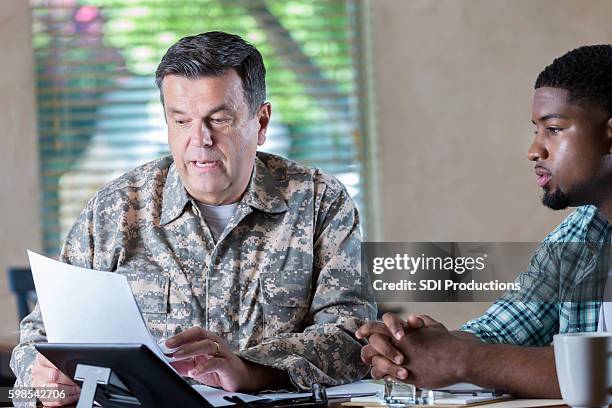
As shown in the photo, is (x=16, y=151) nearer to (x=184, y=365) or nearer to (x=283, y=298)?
(x=283, y=298)

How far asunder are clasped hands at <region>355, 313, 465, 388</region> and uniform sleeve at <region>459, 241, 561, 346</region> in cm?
32

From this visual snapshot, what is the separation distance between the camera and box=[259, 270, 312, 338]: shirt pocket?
2.00 m

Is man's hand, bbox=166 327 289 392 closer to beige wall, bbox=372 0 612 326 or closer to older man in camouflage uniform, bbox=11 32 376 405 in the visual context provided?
older man in camouflage uniform, bbox=11 32 376 405

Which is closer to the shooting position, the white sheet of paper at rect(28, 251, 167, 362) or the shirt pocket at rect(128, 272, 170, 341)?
the white sheet of paper at rect(28, 251, 167, 362)

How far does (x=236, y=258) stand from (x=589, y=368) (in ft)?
3.09

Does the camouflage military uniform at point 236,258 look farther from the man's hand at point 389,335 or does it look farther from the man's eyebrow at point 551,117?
the man's eyebrow at point 551,117

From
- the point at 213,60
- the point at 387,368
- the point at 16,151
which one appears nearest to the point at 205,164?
the point at 213,60

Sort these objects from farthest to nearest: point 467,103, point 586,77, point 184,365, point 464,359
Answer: point 467,103 < point 586,77 < point 184,365 < point 464,359

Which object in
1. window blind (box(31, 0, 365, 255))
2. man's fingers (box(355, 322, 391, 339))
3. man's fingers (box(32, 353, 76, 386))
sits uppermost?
window blind (box(31, 0, 365, 255))

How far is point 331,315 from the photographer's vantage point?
76.3 inches

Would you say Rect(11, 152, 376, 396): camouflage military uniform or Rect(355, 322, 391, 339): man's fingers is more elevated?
Rect(11, 152, 376, 396): camouflage military uniform

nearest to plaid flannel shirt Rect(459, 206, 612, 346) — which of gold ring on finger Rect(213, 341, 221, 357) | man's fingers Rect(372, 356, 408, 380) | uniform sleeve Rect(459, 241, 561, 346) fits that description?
uniform sleeve Rect(459, 241, 561, 346)

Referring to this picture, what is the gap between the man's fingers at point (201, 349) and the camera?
1.52 m

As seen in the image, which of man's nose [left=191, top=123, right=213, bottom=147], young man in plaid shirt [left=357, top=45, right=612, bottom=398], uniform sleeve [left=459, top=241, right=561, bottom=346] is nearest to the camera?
young man in plaid shirt [left=357, top=45, right=612, bottom=398]
